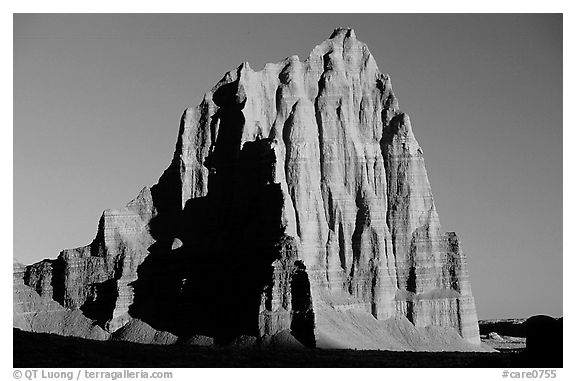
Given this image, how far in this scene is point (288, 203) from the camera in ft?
637

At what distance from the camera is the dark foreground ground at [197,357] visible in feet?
488

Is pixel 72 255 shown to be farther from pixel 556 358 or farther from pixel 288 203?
pixel 556 358

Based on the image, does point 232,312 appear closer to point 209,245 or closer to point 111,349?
point 209,245

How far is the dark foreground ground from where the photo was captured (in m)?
149

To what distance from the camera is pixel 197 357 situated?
536 feet

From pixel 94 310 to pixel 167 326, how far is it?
27.0 feet

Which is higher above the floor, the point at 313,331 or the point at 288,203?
the point at 288,203
